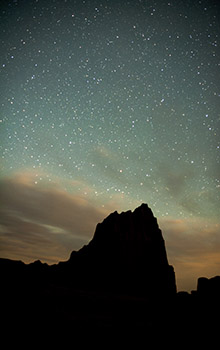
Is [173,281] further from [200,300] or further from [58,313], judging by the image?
[58,313]

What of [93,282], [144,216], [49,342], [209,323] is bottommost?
[93,282]

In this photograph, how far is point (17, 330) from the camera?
747 cm

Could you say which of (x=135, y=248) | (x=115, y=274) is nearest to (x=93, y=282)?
(x=115, y=274)

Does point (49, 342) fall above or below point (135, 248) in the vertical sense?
below

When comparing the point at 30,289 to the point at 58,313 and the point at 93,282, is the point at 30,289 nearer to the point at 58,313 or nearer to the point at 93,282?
the point at 58,313

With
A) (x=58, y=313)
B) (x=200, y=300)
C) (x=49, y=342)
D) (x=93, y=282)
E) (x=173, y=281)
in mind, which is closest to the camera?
(x=49, y=342)

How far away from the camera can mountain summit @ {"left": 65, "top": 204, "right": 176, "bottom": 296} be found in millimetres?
49531

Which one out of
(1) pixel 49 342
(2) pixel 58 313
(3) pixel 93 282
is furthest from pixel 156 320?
(3) pixel 93 282

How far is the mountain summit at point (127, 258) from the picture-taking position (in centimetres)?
4953

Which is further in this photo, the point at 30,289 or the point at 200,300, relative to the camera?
the point at 30,289

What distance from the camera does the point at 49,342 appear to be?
23.3ft

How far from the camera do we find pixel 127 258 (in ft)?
172

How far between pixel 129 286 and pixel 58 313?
44596 mm

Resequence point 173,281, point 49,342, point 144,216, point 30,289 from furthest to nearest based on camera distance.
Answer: point 144,216 → point 173,281 → point 30,289 → point 49,342
